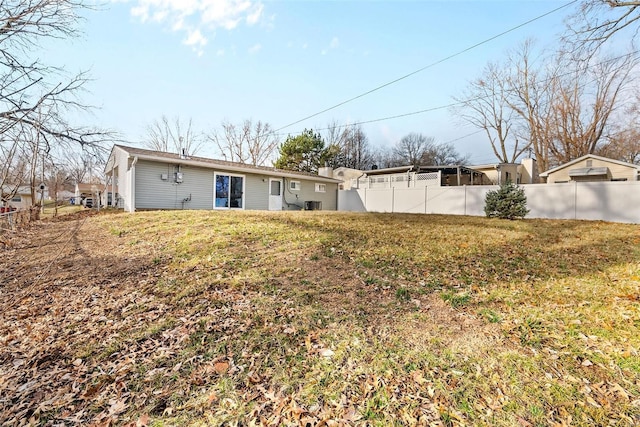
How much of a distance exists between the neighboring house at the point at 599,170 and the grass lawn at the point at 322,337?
13801 millimetres

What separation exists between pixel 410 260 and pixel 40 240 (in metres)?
8.97

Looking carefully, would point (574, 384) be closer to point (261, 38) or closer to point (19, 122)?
point (19, 122)

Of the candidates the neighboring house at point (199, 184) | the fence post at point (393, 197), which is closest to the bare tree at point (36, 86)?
the neighboring house at point (199, 184)

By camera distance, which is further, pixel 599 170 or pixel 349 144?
pixel 349 144

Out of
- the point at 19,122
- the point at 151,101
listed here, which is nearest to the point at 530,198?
the point at 19,122

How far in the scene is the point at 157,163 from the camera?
37.0 feet

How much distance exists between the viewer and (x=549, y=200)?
1137 cm

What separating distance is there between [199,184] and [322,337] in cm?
1142

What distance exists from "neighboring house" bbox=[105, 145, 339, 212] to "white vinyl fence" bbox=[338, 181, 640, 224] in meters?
4.94

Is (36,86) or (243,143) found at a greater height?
(243,143)

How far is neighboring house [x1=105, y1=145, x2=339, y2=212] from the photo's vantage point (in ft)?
36.1

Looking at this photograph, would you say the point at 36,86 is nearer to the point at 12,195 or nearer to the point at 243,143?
the point at 12,195

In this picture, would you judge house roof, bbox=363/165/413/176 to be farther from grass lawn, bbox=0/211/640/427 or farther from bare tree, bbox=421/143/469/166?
bare tree, bbox=421/143/469/166

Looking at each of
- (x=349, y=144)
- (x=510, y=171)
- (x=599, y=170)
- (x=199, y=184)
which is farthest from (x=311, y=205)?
(x=349, y=144)
